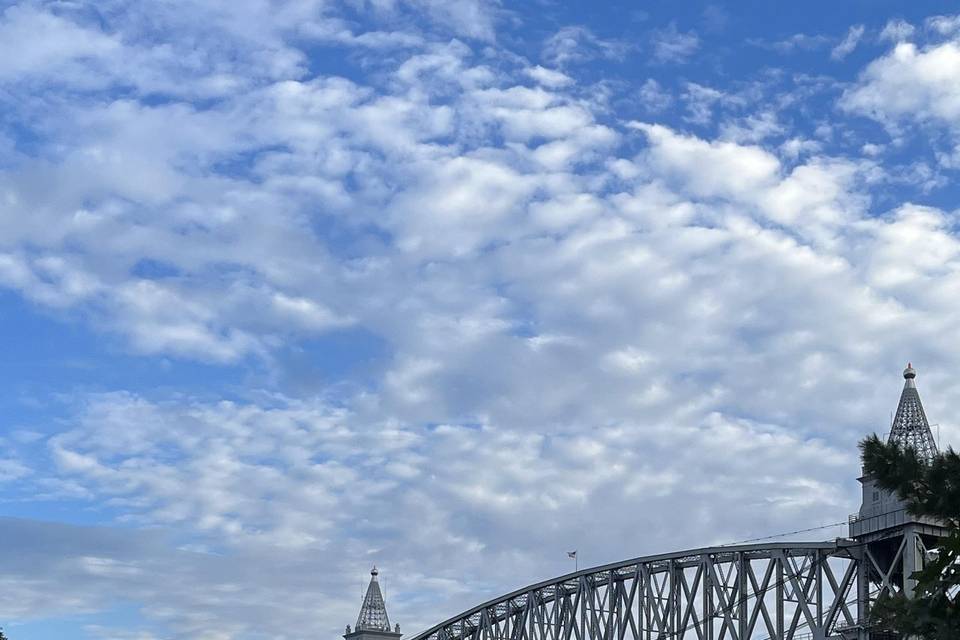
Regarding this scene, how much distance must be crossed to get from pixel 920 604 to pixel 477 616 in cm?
13518

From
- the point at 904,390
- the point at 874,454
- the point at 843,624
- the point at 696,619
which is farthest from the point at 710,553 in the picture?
the point at 874,454

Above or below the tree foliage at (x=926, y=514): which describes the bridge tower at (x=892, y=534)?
above

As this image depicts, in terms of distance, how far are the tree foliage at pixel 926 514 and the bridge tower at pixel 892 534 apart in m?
62.9

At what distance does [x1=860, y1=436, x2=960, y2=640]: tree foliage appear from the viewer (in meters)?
30.5

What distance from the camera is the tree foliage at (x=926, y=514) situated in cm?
3048

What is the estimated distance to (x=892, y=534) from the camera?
103250 millimetres

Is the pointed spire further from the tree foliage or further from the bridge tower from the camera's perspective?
the tree foliage

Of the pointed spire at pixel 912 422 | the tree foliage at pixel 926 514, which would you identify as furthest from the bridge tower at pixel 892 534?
the tree foliage at pixel 926 514

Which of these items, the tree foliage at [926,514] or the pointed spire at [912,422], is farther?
the pointed spire at [912,422]

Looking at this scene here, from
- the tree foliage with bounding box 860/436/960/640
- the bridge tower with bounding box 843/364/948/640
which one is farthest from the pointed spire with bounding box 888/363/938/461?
the tree foliage with bounding box 860/436/960/640

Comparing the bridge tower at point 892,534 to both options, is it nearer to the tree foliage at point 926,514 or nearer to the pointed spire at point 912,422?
the pointed spire at point 912,422

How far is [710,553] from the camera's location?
120688 millimetres

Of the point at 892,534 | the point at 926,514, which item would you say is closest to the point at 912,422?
the point at 892,534

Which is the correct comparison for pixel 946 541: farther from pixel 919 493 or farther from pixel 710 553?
pixel 710 553
